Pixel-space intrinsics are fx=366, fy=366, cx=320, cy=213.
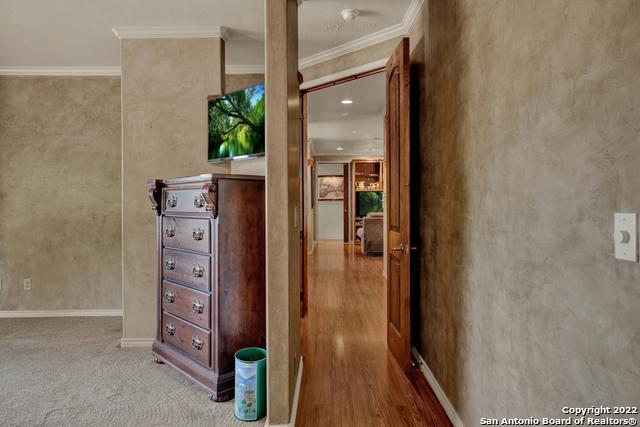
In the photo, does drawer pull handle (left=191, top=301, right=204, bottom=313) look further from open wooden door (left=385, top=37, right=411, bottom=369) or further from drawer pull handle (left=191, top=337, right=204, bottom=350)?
open wooden door (left=385, top=37, right=411, bottom=369)

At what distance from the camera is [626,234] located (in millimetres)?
888

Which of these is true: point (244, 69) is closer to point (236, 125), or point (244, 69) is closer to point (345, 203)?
point (236, 125)

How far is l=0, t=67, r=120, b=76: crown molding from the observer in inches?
A: 163

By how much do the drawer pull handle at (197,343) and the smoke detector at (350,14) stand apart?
8.82 feet

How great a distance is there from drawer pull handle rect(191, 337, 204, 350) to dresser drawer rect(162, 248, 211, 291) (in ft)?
1.14

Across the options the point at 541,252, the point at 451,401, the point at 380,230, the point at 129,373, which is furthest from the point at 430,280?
the point at 380,230

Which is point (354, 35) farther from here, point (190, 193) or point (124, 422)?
point (124, 422)

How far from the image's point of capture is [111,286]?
166 inches

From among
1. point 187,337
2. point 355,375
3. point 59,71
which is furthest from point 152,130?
point 355,375

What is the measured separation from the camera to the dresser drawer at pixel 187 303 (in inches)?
92.7

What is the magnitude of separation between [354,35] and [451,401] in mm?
3032

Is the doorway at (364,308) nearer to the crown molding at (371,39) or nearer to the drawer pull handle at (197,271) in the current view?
the crown molding at (371,39)

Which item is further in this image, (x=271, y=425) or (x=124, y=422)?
(x=124, y=422)

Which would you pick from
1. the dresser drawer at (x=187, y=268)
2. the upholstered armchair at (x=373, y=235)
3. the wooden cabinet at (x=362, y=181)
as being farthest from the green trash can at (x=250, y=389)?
the wooden cabinet at (x=362, y=181)
